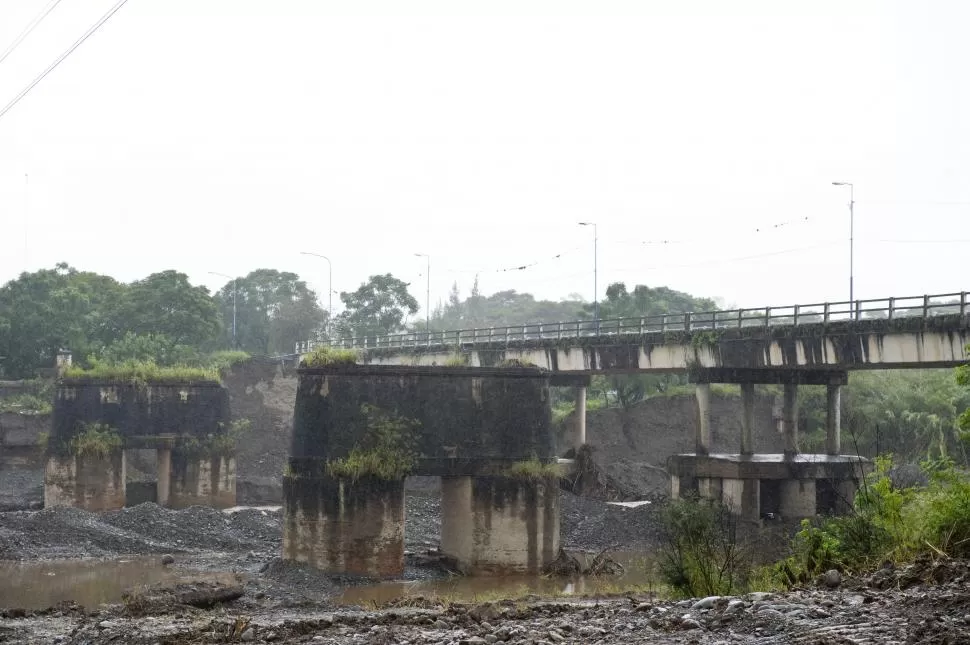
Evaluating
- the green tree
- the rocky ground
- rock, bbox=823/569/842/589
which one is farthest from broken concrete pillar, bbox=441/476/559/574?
the green tree

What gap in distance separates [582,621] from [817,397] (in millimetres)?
52176

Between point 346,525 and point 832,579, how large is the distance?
58.7ft

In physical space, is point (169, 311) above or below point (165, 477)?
above

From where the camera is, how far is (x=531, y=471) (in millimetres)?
34906

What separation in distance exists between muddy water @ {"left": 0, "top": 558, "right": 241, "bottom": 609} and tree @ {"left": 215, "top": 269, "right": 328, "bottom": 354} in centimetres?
6189

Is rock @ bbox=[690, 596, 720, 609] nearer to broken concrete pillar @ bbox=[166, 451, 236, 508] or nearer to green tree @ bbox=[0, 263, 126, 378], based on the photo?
broken concrete pillar @ bbox=[166, 451, 236, 508]

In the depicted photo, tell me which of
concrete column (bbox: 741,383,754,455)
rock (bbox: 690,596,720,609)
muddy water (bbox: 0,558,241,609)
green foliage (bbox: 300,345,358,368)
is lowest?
muddy water (bbox: 0,558,241,609)

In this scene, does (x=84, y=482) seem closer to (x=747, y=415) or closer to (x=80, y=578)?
(x=80, y=578)

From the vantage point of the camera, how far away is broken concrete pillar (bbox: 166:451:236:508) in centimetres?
5341

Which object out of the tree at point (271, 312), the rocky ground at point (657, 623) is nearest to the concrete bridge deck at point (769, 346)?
the rocky ground at point (657, 623)

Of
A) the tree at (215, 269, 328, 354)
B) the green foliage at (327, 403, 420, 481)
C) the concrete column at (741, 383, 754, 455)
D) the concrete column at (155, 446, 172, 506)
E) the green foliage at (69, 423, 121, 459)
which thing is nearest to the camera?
the green foliage at (327, 403, 420, 481)

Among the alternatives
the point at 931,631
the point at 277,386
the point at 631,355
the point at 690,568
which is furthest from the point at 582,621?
the point at 277,386

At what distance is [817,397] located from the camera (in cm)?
6662

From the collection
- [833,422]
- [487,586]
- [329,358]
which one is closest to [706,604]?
[487,586]
